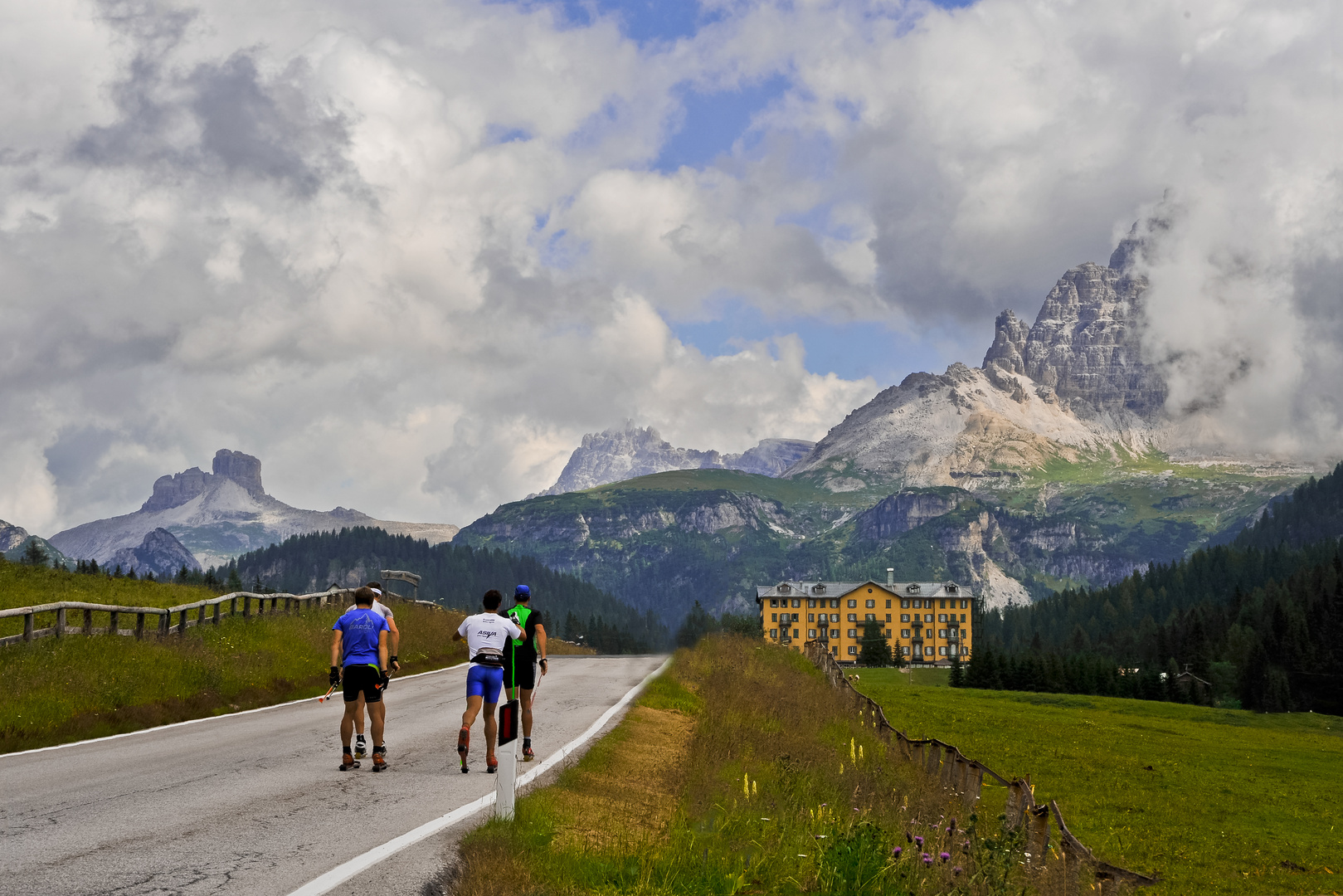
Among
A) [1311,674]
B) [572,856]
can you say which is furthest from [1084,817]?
[1311,674]

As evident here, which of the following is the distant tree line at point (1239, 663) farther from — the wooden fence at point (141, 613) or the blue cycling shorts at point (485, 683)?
the blue cycling shorts at point (485, 683)

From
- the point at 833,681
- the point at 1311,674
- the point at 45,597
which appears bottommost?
the point at 1311,674

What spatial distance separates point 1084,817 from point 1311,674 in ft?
317

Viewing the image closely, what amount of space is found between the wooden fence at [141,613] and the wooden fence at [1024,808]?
16.9m

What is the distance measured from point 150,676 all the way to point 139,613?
2.63 metres

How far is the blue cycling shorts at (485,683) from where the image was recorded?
47.3 feet

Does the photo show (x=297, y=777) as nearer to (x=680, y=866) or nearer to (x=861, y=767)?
(x=680, y=866)

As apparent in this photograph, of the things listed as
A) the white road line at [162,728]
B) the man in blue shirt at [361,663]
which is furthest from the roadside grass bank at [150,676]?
the man in blue shirt at [361,663]

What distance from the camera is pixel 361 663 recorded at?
14664 mm

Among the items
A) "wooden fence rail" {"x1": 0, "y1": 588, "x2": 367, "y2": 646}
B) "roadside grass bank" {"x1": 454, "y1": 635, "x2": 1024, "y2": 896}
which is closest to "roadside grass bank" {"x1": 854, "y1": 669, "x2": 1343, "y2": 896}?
"roadside grass bank" {"x1": 454, "y1": 635, "x2": 1024, "y2": 896}

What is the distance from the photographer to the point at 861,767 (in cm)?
1880

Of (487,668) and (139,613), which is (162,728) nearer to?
(139,613)

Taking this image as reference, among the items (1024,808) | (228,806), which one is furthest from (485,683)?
(1024,808)

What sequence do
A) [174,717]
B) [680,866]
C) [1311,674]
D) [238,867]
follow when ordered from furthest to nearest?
1. [1311,674]
2. [174,717]
3. [680,866]
4. [238,867]
